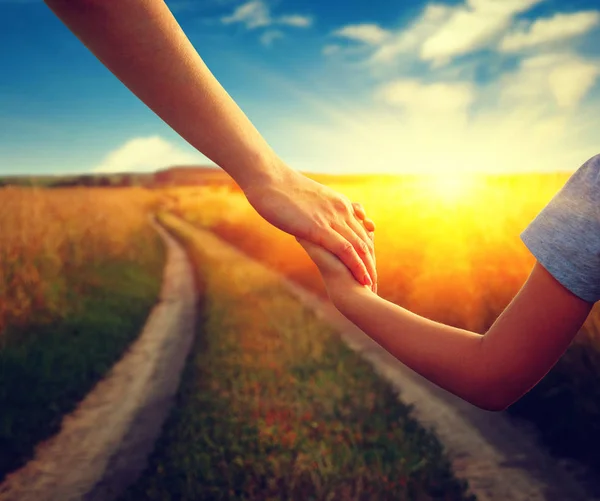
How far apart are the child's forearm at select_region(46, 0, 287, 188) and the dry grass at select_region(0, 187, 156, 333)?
5732 mm

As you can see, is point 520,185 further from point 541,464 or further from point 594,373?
point 541,464

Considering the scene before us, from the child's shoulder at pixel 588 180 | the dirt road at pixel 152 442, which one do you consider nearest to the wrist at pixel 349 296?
the child's shoulder at pixel 588 180

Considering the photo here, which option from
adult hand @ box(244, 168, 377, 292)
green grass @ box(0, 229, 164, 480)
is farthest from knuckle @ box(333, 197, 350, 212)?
green grass @ box(0, 229, 164, 480)

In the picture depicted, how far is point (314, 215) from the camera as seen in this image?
1703mm

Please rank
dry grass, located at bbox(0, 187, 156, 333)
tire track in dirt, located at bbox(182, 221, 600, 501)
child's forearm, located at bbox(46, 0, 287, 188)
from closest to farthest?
child's forearm, located at bbox(46, 0, 287, 188)
tire track in dirt, located at bbox(182, 221, 600, 501)
dry grass, located at bbox(0, 187, 156, 333)

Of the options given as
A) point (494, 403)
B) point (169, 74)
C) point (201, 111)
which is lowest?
point (494, 403)

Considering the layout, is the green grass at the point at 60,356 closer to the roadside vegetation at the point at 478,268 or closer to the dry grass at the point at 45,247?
the dry grass at the point at 45,247

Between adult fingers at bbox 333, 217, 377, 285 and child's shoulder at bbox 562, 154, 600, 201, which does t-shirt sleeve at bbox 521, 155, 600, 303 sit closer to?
child's shoulder at bbox 562, 154, 600, 201

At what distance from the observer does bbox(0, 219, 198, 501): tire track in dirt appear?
374 cm

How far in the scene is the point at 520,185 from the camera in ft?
32.9

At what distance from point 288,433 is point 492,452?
1.69 metres

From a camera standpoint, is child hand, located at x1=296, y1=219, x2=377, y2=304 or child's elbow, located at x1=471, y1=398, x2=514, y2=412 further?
child hand, located at x1=296, y1=219, x2=377, y2=304

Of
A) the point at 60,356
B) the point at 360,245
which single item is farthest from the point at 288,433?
the point at 60,356

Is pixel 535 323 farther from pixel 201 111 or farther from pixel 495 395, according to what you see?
pixel 201 111
